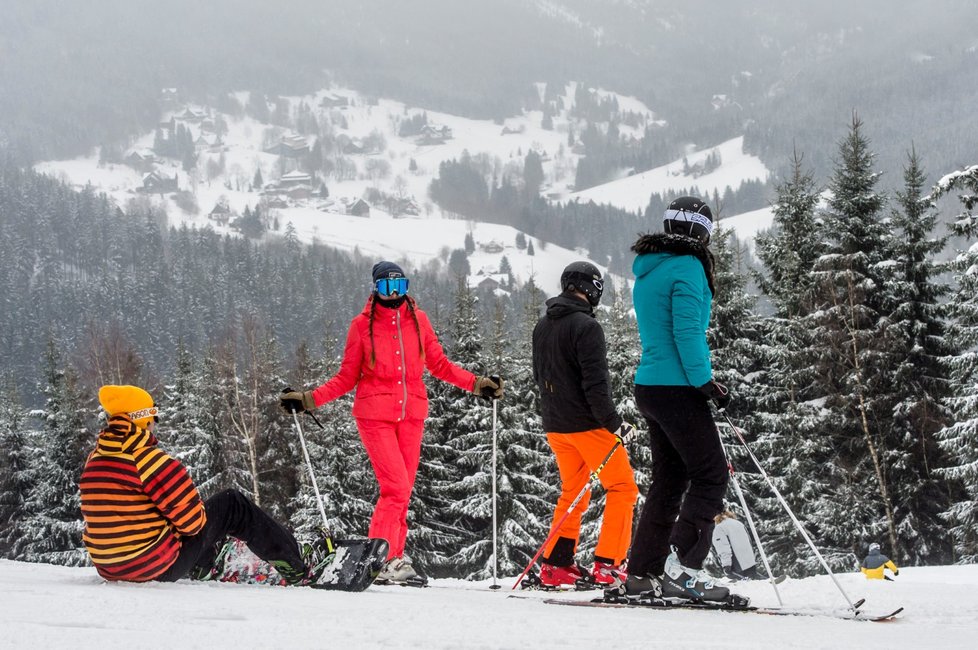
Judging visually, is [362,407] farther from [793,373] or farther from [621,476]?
[793,373]

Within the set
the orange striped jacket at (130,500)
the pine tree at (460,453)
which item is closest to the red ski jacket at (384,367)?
the orange striped jacket at (130,500)

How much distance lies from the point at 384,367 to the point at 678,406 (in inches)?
93.4

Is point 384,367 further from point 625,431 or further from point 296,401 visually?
point 625,431

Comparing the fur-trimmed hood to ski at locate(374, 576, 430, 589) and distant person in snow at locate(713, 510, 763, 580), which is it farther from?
distant person in snow at locate(713, 510, 763, 580)

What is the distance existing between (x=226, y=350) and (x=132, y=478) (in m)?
33.1

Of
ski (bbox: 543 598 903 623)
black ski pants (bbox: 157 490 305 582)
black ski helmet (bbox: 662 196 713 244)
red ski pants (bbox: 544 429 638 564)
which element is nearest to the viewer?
ski (bbox: 543 598 903 623)

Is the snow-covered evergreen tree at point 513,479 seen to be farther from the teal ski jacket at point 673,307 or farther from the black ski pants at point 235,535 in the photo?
the teal ski jacket at point 673,307

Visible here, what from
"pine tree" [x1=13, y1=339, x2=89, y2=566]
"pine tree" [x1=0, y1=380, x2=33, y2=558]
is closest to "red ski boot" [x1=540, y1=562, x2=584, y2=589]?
"pine tree" [x1=13, y1=339, x2=89, y2=566]

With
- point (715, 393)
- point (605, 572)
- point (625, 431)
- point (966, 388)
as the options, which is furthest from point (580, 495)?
point (966, 388)

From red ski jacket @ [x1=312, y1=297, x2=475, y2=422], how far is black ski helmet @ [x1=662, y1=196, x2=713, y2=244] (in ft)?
7.05

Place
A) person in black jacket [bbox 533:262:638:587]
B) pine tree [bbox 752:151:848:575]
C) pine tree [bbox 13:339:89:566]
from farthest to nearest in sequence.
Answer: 1. pine tree [bbox 13:339:89:566]
2. pine tree [bbox 752:151:848:575]
3. person in black jacket [bbox 533:262:638:587]

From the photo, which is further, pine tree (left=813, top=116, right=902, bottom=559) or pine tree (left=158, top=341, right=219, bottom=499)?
pine tree (left=158, top=341, right=219, bottom=499)

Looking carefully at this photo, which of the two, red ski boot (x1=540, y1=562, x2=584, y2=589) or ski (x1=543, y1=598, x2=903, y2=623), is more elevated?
ski (x1=543, y1=598, x2=903, y2=623)

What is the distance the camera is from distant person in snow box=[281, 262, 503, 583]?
19.7ft
